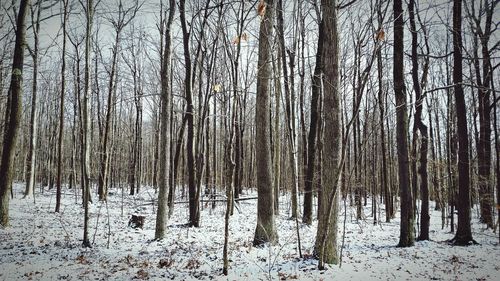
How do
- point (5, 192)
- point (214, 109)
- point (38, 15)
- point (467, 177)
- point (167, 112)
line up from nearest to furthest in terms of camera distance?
point (167, 112) < point (5, 192) < point (467, 177) < point (38, 15) < point (214, 109)

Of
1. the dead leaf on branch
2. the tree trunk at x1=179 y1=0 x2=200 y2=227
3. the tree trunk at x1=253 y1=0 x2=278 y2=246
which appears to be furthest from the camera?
the tree trunk at x1=179 y1=0 x2=200 y2=227

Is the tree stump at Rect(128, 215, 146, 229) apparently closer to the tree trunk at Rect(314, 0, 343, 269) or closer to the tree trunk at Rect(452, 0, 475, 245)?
the tree trunk at Rect(314, 0, 343, 269)

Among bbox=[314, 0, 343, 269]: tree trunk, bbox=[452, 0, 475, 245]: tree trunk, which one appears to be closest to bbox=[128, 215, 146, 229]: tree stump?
bbox=[314, 0, 343, 269]: tree trunk

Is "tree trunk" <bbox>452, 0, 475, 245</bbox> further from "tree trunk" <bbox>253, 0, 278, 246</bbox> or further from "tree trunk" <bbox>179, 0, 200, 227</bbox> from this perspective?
"tree trunk" <bbox>179, 0, 200, 227</bbox>

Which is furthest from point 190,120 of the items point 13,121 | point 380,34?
point 380,34

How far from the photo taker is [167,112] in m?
7.73

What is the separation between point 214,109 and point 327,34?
14.6 metres

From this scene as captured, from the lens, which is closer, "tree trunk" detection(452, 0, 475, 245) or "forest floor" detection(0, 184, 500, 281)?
"forest floor" detection(0, 184, 500, 281)

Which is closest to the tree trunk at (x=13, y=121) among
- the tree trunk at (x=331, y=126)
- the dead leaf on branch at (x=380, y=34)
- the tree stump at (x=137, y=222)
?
the tree stump at (x=137, y=222)

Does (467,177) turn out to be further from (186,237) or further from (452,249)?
(186,237)

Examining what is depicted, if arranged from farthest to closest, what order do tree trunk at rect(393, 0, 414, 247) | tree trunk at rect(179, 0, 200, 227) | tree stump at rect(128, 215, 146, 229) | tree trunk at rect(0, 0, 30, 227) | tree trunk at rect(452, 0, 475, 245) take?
tree trunk at rect(179, 0, 200, 227), tree stump at rect(128, 215, 146, 229), tree trunk at rect(452, 0, 475, 245), tree trunk at rect(0, 0, 30, 227), tree trunk at rect(393, 0, 414, 247)

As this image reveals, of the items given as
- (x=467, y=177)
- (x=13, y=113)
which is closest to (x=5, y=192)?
(x=13, y=113)

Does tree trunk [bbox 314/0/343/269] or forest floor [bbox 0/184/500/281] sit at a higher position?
tree trunk [bbox 314/0/343/269]

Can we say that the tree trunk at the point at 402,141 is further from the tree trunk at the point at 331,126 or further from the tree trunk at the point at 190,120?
the tree trunk at the point at 190,120
